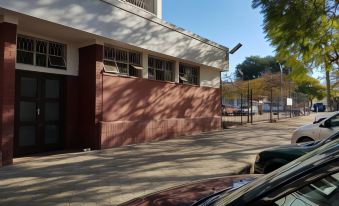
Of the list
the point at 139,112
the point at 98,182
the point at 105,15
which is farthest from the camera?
the point at 139,112

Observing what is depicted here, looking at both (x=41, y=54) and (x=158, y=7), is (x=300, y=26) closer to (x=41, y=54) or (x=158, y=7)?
(x=158, y=7)

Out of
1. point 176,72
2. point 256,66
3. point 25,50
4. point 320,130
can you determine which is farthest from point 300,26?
point 256,66

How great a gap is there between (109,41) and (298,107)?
33842 millimetres

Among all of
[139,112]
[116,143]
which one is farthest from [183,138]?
[116,143]

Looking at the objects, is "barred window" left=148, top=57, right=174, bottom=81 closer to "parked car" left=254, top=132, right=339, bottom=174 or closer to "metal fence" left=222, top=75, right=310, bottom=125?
"parked car" left=254, top=132, right=339, bottom=174

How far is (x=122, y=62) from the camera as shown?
45.2ft

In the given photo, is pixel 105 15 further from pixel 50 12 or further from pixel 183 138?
pixel 183 138

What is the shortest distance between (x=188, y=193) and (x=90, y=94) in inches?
387

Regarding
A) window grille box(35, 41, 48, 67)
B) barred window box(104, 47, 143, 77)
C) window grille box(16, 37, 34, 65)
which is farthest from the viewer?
barred window box(104, 47, 143, 77)

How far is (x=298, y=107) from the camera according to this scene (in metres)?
42.4

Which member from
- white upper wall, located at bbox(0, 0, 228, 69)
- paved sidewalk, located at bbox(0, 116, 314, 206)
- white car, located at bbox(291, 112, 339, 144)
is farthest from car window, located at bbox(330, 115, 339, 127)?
white upper wall, located at bbox(0, 0, 228, 69)

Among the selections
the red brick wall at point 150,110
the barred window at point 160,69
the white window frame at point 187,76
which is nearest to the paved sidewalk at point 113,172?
the red brick wall at point 150,110

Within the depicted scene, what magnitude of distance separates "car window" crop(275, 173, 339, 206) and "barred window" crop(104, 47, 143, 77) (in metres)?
11.3

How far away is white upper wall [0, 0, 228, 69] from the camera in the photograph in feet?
33.1
